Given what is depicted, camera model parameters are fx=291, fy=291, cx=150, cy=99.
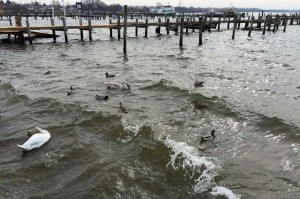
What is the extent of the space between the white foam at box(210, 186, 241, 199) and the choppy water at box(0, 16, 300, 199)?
0.02 m

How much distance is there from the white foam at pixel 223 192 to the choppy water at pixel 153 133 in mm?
22

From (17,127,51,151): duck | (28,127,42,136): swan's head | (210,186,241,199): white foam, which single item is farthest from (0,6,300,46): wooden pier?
(210,186,241,199): white foam

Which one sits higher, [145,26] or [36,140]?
[145,26]

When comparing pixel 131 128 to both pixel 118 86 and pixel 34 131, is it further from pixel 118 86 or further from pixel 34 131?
pixel 118 86

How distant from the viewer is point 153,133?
30.8 feet

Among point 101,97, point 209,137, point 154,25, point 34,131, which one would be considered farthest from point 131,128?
point 154,25

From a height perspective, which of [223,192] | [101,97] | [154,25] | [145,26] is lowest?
[223,192]

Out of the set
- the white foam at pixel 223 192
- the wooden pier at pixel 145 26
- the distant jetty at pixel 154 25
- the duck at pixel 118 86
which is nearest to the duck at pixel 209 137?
the white foam at pixel 223 192

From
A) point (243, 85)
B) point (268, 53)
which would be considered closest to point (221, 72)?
point (243, 85)

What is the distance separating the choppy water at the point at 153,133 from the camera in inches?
265

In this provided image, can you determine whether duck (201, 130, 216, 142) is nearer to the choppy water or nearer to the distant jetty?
the choppy water

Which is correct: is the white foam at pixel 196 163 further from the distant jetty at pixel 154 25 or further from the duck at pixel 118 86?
the distant jetty at pixel 154 25

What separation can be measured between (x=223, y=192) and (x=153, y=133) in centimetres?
347

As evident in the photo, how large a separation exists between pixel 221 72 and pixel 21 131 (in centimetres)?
1287
